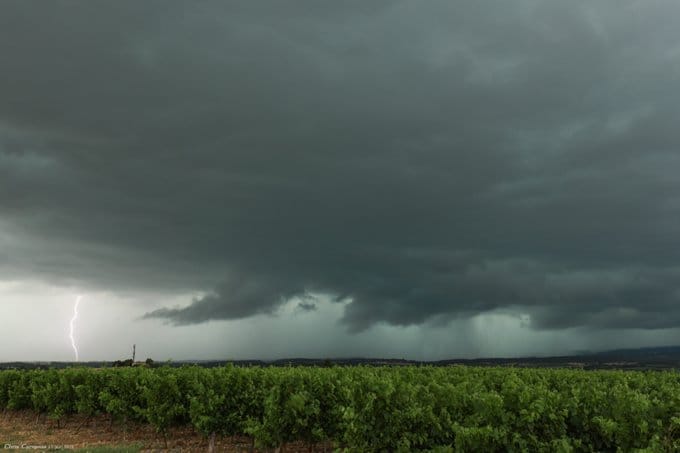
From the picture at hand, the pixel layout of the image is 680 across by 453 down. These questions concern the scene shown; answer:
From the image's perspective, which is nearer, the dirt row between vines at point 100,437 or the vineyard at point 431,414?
the vineyard at point 431,414

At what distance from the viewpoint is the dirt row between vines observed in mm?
28797

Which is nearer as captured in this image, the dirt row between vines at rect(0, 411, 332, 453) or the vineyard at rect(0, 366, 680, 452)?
the vineyard at rect(0, 366, 680, 452)

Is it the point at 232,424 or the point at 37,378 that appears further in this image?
the point at 37,378

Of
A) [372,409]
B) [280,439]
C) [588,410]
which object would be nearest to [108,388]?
[280,439]

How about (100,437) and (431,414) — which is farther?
(100,437)

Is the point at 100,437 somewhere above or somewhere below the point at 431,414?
below

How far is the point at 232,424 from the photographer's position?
26656mm

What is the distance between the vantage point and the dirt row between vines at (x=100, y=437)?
94.5 feet

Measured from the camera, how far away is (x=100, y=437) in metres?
35.1

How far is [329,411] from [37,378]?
3551cm

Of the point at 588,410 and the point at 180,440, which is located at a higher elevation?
the point at 588,410

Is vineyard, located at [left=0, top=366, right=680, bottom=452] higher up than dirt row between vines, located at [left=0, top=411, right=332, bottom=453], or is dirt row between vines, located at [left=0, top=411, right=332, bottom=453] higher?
vineyard, located at [left=0, top=366, right=680, bottom=452]

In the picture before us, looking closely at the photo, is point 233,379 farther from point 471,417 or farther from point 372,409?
point 471,417

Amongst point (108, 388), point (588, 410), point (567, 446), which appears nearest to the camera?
point (567, 446)
